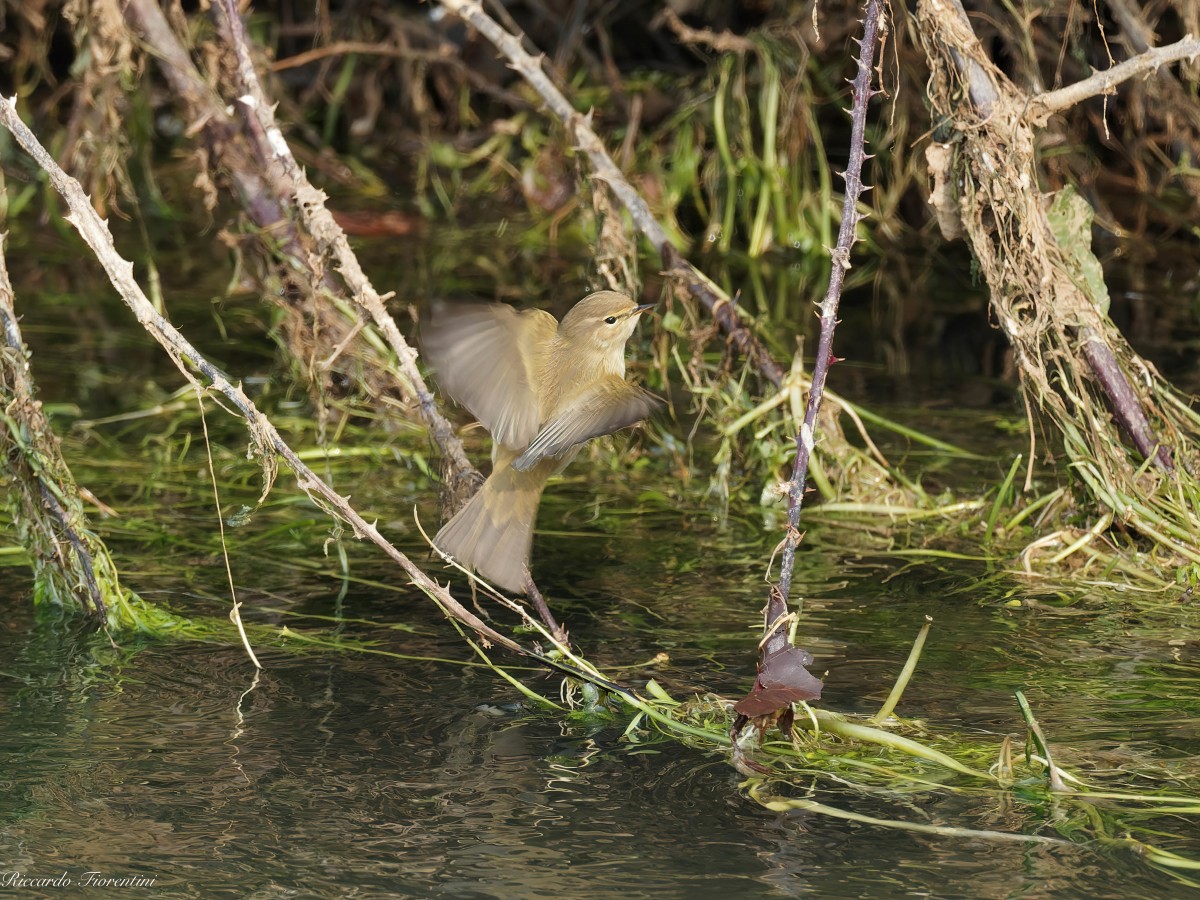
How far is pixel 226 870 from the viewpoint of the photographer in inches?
102

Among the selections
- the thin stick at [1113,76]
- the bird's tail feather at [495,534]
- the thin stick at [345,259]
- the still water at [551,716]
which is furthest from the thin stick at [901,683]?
the thin stick at [1113,76]

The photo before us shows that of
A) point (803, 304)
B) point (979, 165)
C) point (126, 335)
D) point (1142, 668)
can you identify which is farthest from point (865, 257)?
point (1142, 668)

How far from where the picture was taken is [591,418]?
3.38m

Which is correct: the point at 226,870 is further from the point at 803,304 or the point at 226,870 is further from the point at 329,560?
the point at 803,304

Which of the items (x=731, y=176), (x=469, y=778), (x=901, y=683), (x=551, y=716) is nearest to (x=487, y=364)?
(x=551, y=716)

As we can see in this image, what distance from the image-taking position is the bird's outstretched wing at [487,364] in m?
3.52

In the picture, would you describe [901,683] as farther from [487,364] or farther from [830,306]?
[487,364]

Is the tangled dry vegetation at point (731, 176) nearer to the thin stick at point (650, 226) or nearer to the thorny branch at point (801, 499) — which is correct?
the thin stick at point (650, 226)

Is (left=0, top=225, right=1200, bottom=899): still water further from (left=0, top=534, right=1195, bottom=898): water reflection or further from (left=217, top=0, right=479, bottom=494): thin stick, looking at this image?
(left=217, top=0, right=479, bottom=494): thin stick

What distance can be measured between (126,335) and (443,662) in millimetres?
3272

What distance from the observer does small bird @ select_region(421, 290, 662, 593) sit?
11.3ft
